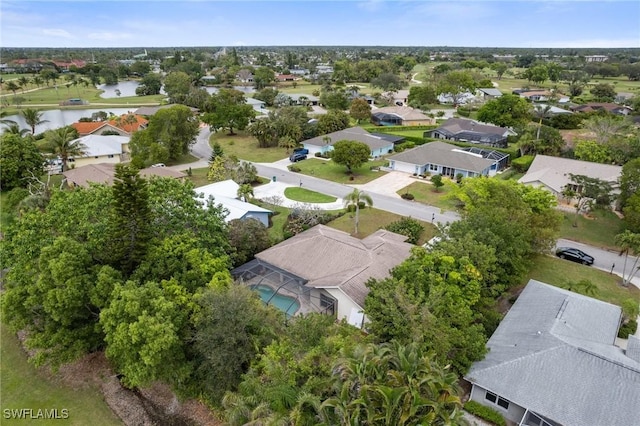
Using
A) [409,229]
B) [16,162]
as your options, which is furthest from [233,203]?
[16,162]

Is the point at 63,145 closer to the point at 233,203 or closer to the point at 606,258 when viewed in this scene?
the point at 233,203

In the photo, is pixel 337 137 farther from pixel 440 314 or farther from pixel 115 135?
pixel 440 314

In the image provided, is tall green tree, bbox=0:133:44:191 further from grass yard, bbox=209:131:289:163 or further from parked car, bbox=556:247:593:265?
parked car, bbox=556:247:593:265

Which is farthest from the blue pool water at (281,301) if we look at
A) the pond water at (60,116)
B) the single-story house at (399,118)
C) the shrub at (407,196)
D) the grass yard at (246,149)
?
the pond water at (60,116)

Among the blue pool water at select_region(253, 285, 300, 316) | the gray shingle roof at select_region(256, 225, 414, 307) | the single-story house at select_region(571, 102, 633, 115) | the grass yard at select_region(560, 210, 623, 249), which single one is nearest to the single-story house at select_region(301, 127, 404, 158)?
the grass yard at select_region(560, 210, 623, 249)

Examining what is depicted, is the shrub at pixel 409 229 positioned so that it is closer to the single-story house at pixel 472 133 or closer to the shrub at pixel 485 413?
the shrub at pixel 485 413

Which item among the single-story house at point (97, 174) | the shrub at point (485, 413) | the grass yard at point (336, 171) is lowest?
the shrub at point (485, 413)

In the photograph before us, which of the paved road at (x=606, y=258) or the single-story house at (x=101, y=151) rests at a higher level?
the single-story house at (x=101, y=151)
